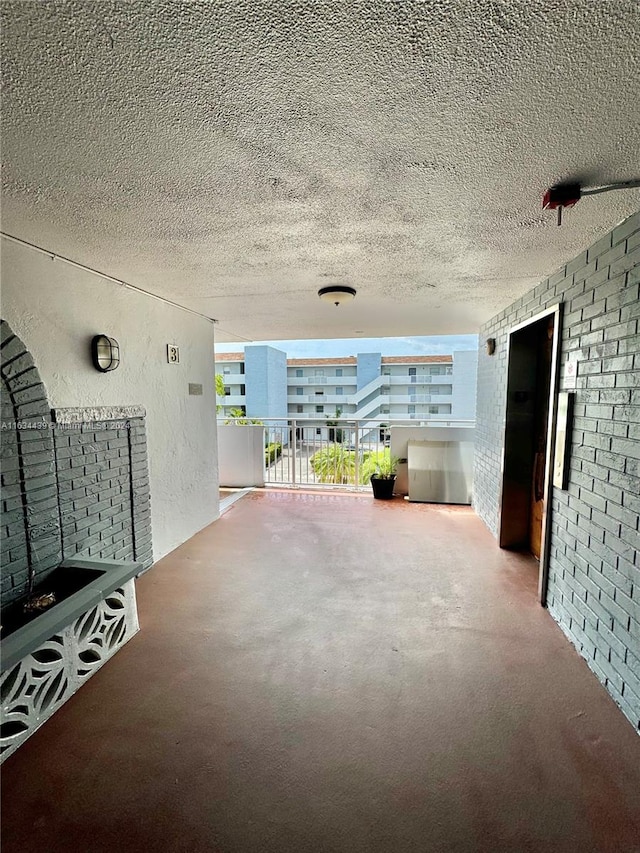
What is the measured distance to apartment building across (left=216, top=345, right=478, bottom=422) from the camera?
16.4 metres

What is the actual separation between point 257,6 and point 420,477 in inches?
187

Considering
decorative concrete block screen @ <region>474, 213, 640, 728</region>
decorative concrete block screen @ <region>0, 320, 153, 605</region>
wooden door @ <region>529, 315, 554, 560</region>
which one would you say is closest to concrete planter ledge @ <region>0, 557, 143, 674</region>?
decorative concrete block screen @ <region>0, 320, 153, 605</region>

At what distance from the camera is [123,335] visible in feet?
9.04

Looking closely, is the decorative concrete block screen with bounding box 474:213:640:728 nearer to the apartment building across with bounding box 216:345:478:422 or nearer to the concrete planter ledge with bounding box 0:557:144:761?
the concrete planter ledge with bounding box 0:557:144:761

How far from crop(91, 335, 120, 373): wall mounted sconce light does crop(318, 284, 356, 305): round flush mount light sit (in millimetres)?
1581

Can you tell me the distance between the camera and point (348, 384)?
19469 mm

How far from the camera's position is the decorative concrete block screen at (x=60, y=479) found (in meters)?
1.91

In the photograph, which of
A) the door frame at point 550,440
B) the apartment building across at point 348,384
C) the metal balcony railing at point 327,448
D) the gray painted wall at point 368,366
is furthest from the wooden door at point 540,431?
the gray painted wall at point 368,366

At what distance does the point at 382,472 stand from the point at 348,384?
47.1ft

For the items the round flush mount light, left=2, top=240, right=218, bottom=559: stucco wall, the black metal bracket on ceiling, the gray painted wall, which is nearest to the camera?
the black metal bracket on ceiling

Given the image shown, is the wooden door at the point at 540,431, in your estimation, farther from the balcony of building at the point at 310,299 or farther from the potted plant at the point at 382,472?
the potted plant at the point at 382,472

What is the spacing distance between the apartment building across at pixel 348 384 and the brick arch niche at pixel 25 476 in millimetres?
13823

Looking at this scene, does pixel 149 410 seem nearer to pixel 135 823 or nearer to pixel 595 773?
pixel 135 823

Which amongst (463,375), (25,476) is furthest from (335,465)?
(463,375)
